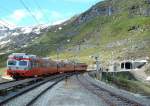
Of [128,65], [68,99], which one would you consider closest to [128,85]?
[68,99]

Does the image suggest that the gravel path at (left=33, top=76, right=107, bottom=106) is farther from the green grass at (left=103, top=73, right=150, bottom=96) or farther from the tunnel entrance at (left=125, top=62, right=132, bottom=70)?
the tunnel entrance at (left=125, top=62, right=132, bottom=70)

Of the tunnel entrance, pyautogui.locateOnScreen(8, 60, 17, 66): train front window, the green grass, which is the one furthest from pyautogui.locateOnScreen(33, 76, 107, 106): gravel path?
the tunnel entrance

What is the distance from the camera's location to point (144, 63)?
18238 cm

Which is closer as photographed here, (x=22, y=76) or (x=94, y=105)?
(x=94, y=105)

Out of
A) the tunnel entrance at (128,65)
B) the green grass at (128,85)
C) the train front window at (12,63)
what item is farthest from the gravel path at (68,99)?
the tunnel entrance at (128,65)

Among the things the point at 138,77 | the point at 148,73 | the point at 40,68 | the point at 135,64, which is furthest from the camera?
the point at 135,64

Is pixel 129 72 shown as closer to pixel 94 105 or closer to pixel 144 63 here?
pixel 144 63

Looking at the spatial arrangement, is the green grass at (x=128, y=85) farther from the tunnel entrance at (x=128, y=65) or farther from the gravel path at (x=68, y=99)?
the tunnel entrance at (x=128, y=65)

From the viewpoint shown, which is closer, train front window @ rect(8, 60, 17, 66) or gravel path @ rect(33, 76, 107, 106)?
gravel path @ rect(33, 76, 107, 106)

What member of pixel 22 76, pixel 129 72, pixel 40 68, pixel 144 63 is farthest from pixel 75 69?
pixel 22 76

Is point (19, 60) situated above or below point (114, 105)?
above

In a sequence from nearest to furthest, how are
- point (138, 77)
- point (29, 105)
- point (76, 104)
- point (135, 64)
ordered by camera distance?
point (29, 105) → point (76, 104) → point (138, 77) → point (135, 64)

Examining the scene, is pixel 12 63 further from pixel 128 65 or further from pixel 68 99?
pixel 128 65

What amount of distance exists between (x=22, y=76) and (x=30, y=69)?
1.62 m
